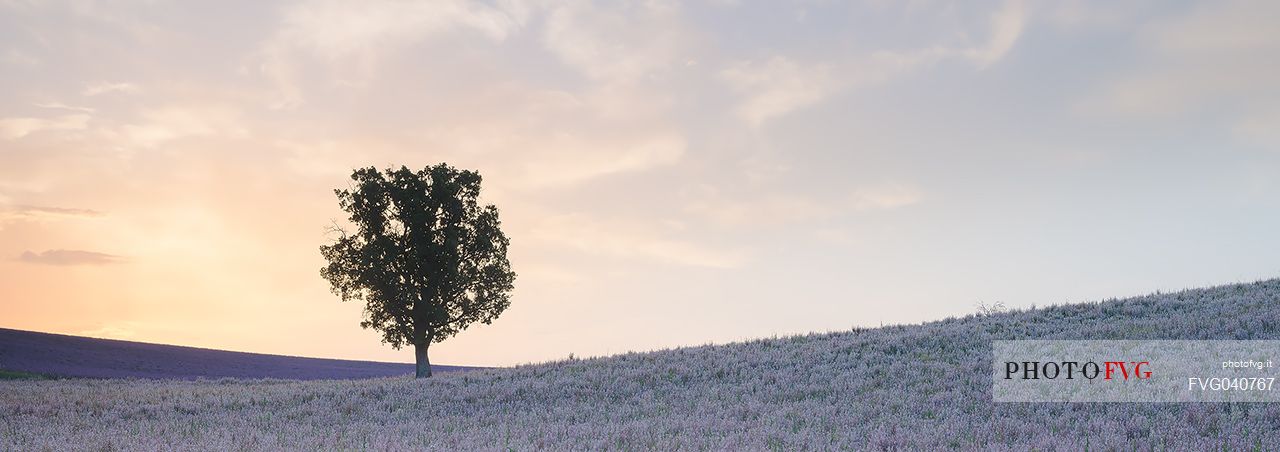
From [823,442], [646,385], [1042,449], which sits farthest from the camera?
Answer: [646,385]

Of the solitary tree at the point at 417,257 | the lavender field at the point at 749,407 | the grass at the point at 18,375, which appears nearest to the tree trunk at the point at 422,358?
the solitary tree at the point at 417,257

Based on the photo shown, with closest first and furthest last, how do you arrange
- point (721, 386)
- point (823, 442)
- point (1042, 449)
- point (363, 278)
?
point (1042, 449)
point (823, 442)
point (721, 386)
point (363, 278)

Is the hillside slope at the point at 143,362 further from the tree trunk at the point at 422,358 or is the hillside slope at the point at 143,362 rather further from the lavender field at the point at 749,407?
the lavender field at the point at 749,407

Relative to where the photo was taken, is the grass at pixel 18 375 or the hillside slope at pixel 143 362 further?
the hillside slope at pixel 143 362

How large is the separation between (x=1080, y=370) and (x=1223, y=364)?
7.77 ft

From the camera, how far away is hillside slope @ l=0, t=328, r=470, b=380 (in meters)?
43.1

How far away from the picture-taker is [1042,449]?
10773 mm

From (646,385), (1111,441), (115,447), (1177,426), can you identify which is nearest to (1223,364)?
(1177,426)

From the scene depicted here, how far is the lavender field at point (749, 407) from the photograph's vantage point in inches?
477

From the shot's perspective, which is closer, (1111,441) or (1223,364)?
(1111,441)

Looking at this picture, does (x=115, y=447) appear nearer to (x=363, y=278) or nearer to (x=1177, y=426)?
(x=1177, y=426)

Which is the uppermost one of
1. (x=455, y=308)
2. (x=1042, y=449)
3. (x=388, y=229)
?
(x=388, y=229)

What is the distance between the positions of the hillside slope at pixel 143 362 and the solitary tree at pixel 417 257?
637 cm

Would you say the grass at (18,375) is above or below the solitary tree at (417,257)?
below
